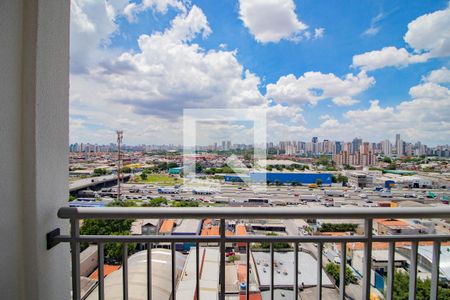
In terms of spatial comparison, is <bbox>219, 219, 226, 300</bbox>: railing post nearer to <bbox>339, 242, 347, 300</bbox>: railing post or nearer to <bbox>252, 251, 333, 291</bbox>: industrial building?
<bbox>252, 251, 333, 291</bbox>: industrial building

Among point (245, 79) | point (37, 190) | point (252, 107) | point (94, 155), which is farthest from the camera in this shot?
point (245, 79)

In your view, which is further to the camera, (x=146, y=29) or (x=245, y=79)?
(x=245, y=79)

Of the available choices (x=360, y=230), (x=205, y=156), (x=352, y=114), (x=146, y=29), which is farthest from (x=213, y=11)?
(x=360, y=230)

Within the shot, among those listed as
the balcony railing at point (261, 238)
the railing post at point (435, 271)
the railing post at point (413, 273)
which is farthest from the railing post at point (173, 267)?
the railing post at point (435, 271)

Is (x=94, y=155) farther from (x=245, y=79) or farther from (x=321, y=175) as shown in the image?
(x=321, y=175)

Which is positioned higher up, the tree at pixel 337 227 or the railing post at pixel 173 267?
the tree at pixel 337 227

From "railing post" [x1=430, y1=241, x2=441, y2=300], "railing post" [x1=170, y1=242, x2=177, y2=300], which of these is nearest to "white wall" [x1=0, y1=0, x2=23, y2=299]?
"railing post" [x1=170, y1=242, x2=177, y2=300]

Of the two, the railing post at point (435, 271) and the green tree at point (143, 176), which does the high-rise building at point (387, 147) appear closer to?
the railing post at point (435, 271)
